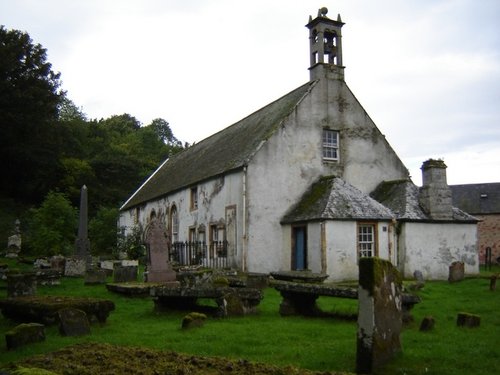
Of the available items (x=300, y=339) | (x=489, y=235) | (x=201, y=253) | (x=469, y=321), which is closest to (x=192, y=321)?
(x=300, y=339)

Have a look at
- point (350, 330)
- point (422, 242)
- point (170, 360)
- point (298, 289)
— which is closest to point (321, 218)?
point (422, 242)

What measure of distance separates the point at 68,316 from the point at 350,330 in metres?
5.51

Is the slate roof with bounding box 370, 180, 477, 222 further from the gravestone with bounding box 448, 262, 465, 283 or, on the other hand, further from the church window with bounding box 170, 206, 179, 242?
the church window with bounding box 170, 206, 179, 242

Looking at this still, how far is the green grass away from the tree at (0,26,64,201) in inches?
1297

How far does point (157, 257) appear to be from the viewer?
60.3ft

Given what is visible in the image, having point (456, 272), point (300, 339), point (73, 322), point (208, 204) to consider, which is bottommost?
point (300, 339)

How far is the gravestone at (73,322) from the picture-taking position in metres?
10.1

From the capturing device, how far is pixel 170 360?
21.3 feet

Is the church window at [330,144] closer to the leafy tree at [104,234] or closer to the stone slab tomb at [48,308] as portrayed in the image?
the stone slab tomb at [48,308]

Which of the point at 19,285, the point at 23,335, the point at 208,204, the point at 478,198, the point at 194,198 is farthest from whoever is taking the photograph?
→ the point at 478,198

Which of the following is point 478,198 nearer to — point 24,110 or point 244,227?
point 244,227

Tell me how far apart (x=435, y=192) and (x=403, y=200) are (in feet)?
4.95

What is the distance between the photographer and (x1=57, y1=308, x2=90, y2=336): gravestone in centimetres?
1014

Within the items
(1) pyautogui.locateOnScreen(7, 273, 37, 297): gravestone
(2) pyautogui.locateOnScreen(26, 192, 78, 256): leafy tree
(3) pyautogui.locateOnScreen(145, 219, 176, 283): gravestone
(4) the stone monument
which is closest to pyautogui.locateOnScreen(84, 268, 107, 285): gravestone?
(3) pyautogui.locateOnScreen(145, 219, 176, 283): gravestone
